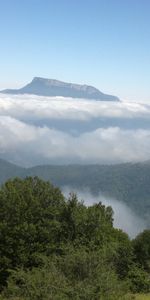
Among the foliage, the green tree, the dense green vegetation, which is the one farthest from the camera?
the foliage

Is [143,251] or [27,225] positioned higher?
[27,225]

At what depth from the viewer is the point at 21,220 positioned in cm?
5231

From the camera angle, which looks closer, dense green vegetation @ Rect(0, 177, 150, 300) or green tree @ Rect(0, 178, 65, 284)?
dense green vegetation @ Rect(0, 177, 150, 300)

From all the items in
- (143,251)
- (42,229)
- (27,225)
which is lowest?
(143,251)

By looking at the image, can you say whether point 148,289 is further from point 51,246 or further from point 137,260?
point 137,260

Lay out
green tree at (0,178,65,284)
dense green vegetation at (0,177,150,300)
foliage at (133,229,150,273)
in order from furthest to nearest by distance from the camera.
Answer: foliage at (133,229,150,273) → green tree at (0,178,65,284) → dense green vegetation at (0,177,150,300)

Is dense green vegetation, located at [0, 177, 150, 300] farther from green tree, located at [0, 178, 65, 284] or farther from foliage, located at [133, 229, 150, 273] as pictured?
foliage, located at [133, 229, 150, 273]

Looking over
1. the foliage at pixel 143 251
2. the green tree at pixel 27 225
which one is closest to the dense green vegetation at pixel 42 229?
the green tree at pixel 27 225

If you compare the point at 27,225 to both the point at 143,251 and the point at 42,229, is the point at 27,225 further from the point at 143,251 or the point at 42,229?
the point at 143,251

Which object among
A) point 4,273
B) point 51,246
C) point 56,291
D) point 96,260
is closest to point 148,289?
point 51,246

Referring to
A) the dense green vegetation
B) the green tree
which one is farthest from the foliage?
the green tree

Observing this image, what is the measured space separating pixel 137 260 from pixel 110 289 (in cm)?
4154

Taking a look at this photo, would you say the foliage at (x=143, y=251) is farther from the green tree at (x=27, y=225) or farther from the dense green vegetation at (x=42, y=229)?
the green tree at (x=27, y=225)

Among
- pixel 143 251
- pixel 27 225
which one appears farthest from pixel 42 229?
pixel 143 251
